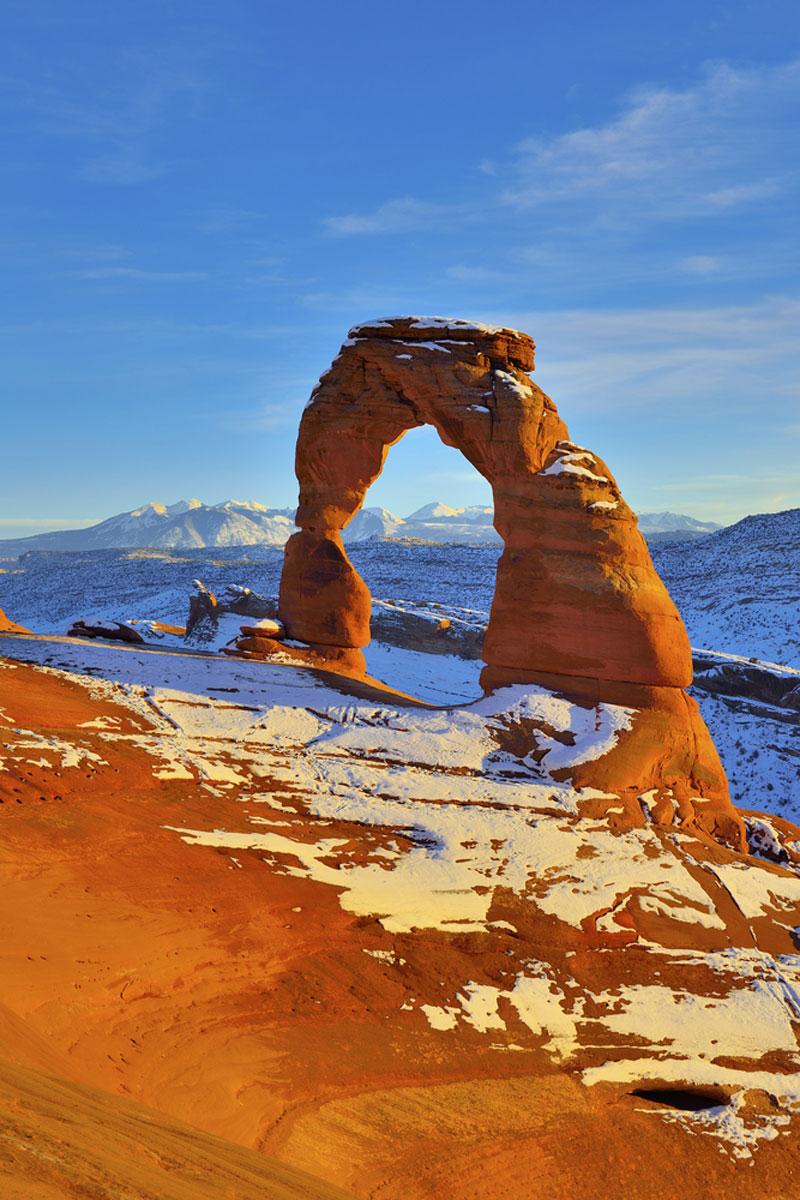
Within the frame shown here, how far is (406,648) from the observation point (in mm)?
39531

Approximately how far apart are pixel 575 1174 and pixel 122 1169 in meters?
4.77

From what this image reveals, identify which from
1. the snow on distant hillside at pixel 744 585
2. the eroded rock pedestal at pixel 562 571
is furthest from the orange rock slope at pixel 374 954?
the snow on distant hillside at pixel 744 585

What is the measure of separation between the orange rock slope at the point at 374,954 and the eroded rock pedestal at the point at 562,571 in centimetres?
77

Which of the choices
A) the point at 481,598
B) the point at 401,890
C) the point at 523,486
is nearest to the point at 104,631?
the point at 523,486

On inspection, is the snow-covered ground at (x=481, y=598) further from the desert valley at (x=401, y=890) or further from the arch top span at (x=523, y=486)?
the arch top span at (x=523, y=486)

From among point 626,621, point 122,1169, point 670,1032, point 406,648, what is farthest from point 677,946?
point 406,648

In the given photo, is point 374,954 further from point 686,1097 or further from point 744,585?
point 744,585

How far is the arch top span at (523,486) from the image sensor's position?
15461 millimetres

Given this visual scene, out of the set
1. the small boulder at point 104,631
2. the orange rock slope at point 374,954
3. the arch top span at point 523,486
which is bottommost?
the orange rock slope at point 374,954

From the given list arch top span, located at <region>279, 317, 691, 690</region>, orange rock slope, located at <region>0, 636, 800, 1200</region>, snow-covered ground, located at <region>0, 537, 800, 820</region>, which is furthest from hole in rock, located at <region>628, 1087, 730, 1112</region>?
snow-covered ground, located at <region>0, 537, 800, 820</region>

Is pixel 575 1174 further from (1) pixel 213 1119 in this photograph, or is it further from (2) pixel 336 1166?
(1) pixel 213 1119

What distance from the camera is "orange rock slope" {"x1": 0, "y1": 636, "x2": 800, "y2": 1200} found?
21.9ft

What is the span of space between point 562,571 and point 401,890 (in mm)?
7398

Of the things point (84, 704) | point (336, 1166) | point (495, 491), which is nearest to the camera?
point (336, 1166)
